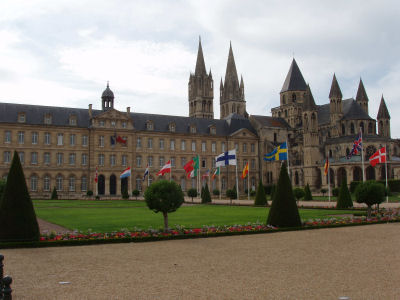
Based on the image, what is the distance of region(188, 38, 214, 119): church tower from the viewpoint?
89.7m

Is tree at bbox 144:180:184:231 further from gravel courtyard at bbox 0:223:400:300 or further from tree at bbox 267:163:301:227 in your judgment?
tree at bbox 267:163:301:227

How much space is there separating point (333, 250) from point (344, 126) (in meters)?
62.1

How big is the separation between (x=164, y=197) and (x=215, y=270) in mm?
6962

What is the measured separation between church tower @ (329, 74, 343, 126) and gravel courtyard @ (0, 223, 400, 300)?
59.7 meters

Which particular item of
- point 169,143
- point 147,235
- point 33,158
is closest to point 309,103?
point 169,143

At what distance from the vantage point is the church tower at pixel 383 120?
72375 millimetres

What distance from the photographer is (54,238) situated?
14.1 metres

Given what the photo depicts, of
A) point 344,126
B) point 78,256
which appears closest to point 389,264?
point 78,256

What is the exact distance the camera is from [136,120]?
60.9 m

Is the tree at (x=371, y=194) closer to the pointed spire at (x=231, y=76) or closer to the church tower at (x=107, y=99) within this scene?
the church tower at (x=107, y=99)

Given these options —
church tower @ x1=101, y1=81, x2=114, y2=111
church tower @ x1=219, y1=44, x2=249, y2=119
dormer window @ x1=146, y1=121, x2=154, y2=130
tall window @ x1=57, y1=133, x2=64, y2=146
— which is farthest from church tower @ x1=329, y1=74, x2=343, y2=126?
tall window @ x1=57, y1=133, x2=64, y2=146

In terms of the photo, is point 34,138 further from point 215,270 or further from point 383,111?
point 383,111

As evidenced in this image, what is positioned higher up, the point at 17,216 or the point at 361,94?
the point at 361,94

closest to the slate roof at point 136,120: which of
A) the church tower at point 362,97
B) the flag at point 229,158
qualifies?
the church tower at point 362,97
